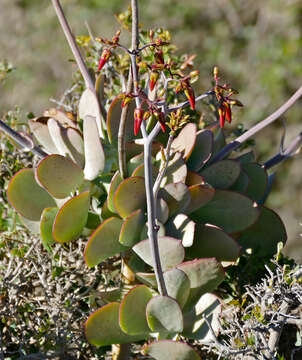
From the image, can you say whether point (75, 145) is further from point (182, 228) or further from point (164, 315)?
point (164, 315)

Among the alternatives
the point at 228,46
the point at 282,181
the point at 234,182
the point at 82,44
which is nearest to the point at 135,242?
the point at 234,182

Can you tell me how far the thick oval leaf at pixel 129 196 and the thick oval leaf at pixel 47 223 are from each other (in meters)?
0.16

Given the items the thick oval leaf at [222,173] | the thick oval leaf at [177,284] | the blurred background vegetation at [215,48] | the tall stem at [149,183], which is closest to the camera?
the tall stem at [149,183]

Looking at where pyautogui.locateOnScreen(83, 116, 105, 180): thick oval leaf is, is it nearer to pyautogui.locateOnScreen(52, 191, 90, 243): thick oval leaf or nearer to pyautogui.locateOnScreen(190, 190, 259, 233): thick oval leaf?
pyautogui.locateOnScreen(52, 191, 90, 243): thick oval leaf

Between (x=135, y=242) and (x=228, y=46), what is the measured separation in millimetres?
2855

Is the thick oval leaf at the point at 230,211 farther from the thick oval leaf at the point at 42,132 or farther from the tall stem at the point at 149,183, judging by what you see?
the thick oval leaf at the point at 42,132

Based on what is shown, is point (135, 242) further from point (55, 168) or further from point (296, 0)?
point (296, 0)

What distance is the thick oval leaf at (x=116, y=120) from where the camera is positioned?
1231 mm

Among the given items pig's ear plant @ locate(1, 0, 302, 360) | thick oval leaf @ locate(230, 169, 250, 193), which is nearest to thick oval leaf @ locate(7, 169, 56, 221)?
pig's ear plant @ locate(1, 0, 302, 360)

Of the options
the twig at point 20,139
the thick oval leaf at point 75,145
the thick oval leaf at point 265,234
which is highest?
the twig at point 20,139

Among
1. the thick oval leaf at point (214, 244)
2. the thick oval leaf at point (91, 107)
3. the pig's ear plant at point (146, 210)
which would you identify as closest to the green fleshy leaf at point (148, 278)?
the pig's ear plant at point (146, 210)

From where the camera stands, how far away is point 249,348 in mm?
997

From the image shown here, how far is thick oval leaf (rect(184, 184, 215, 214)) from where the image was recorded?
3.85ft

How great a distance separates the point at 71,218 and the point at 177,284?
27cm
